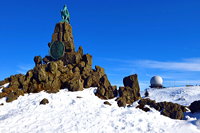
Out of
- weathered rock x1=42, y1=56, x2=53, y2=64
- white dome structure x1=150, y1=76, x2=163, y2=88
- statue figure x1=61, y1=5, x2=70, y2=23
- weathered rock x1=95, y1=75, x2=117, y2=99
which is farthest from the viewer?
white dome structure x1=150, y1=76, x2=163, y2=88

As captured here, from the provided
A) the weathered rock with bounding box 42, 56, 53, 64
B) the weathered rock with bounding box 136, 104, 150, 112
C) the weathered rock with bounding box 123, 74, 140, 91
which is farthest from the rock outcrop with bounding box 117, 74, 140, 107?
the weathered rock with bounding box 42, 56, 53, 64

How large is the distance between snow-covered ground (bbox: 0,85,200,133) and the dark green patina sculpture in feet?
50.5

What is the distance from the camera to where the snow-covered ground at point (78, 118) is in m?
22.4

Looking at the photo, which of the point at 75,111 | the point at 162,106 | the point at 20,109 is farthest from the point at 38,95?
the point at 162,106

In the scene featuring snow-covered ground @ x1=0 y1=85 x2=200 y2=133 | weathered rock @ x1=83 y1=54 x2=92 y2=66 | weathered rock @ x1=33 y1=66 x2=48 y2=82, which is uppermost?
weathered rock @ x1=83 y1=54 x2=92 y2=66

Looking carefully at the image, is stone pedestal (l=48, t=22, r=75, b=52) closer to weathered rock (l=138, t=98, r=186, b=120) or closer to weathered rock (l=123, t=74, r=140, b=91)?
weathered rock (l=123, t=74, r=140, b=91)

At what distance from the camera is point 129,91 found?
3747 centimetres

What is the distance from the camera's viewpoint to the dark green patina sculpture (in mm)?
47281

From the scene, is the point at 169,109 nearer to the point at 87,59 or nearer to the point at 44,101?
the point at 44,101

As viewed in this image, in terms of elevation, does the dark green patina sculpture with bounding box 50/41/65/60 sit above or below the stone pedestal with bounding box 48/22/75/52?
below

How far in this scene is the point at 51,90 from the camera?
118ft

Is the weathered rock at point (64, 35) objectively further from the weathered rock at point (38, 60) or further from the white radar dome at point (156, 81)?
the white radar dome at point (156, 81)

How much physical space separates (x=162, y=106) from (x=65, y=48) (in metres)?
28.6

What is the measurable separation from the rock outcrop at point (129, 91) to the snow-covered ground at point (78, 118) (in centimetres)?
170
